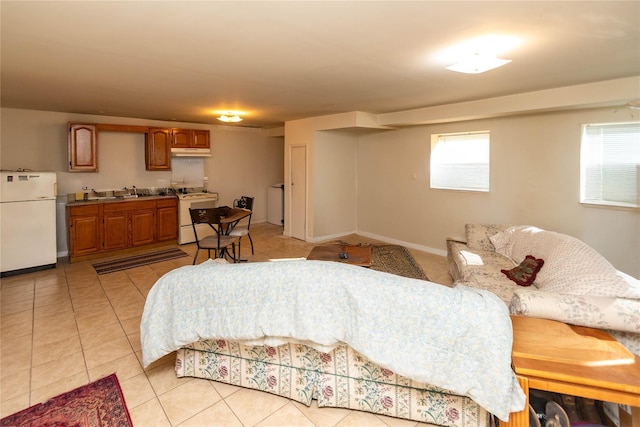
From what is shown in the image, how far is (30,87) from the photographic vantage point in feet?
11.6

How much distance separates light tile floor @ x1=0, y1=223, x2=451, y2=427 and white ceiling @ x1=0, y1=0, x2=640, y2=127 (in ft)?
7.70

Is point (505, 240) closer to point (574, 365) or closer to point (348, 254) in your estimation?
point (348, 254)

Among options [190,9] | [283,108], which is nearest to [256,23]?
[190,9]

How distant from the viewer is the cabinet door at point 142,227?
5.43m

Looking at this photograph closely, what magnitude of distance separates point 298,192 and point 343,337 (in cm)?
484

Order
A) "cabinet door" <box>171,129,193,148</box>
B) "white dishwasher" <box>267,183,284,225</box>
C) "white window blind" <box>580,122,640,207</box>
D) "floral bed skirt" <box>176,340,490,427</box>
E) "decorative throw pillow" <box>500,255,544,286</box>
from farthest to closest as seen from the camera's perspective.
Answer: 1. "white dishwasher" <box>267,183,284,225</box>
2. "cabinet door" <box>171,129,193,148</box>
3. "white window blind" <box>580,122,640,207</box>
4. "decorative throw pillow" <box>500,255,544,286</box>
5. "floral bed skirt" <box>176,340,490,427</box>

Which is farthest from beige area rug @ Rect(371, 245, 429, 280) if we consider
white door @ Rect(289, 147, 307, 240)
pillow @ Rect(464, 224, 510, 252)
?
white door @ Rect(289, 147, 307, 240)

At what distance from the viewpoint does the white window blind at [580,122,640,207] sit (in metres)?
3.54

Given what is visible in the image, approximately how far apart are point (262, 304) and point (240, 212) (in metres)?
2.82

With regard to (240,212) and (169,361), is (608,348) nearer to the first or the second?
(169,361)

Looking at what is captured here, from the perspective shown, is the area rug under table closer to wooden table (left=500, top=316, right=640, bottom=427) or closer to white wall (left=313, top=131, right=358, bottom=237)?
white wall (left=313, top=131, right=358, bottom=237)

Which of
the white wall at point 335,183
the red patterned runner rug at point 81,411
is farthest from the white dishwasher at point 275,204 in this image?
the red patterned runner rug at point 81,411

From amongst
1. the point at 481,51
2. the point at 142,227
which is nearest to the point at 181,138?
the point at 142,227

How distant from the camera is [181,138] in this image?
620cm
